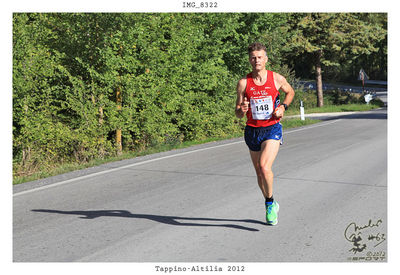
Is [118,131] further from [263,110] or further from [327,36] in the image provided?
[327,36]

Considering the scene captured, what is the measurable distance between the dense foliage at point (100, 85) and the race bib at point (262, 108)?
6674 millimetres

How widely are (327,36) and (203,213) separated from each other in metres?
35.2

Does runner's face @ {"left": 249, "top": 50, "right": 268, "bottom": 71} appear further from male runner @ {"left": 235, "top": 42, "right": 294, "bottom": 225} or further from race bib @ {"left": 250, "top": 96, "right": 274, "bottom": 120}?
race bib @ {"left": 250, "top": 96, "right": 274, "bottom": 120}

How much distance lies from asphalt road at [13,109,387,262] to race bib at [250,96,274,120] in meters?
1.29

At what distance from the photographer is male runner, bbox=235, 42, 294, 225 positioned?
5.69 metres

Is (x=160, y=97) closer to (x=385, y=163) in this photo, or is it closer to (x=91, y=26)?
(x=91, y=26)

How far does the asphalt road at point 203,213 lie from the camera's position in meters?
5.02

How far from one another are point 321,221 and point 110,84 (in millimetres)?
7866

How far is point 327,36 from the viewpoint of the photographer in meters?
39.1

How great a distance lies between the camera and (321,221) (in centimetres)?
609
